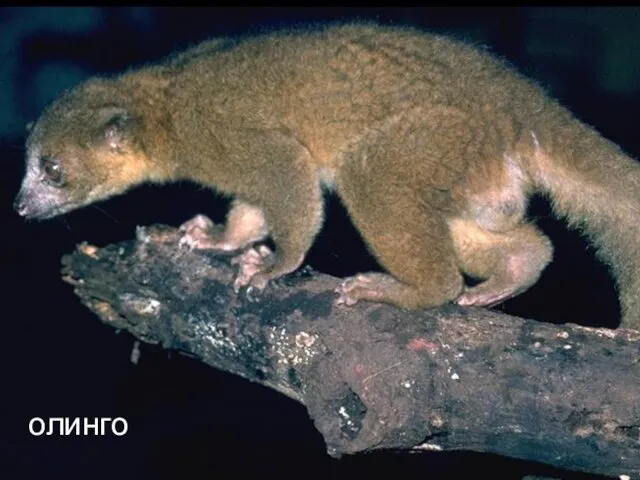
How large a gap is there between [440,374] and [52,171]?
2789 mm

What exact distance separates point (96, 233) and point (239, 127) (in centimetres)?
304

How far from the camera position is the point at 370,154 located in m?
4.90

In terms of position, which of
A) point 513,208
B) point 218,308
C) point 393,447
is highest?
point 513,208

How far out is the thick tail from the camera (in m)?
4.79

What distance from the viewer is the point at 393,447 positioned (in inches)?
166

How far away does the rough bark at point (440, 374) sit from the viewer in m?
4.02

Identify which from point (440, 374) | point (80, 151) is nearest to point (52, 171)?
point (80, 151)

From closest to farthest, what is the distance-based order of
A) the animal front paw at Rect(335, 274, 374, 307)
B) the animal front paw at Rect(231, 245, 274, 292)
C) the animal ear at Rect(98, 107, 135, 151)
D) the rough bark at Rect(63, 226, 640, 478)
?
the rough bark at Rect(63, 226, 640, 478) < the animal front paw at Rect(335, 274, 374, 307) < the animal front paw at Rect(231, 245, 274, 292) < the animal ear at Rect(98, 107, 135, 151)

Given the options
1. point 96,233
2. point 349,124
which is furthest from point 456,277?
point 96,233

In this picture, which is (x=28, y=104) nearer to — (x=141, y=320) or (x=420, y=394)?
(x=141, y=320)

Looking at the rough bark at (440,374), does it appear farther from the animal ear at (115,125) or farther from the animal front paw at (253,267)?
the animal ear at (115,125)

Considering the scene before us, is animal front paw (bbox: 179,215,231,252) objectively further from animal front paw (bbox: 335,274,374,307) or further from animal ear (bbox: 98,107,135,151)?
animal front paw (bbox: 335,274,374,307)

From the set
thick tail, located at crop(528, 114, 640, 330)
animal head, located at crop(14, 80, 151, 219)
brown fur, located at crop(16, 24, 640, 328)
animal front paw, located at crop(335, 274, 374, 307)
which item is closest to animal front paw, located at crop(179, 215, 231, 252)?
brown fur, located at crop(16, 24, 640, 328)

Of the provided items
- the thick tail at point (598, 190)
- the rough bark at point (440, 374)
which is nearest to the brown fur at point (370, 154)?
the thick tail at point (598, 190)
